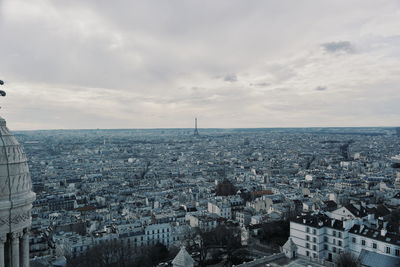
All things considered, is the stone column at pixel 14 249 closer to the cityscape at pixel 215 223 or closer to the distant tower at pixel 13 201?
the distant tower at pixel 13 201

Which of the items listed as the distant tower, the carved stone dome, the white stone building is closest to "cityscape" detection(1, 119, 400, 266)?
the white stone building

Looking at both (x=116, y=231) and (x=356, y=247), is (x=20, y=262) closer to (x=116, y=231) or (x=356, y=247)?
(x=356, y=247)

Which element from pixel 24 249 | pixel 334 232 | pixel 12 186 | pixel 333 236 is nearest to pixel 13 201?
pixel 12 186

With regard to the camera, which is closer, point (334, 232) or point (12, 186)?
point (12, 186)

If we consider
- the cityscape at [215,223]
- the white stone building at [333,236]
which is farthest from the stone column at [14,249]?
the white stone building at [333,236]

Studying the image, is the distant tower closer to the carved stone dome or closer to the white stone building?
the carved stone dome

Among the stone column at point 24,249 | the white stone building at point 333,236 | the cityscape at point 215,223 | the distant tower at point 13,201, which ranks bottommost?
the cityscape at point 215,223

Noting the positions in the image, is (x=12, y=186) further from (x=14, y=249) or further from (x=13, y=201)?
(x=14, y=249)

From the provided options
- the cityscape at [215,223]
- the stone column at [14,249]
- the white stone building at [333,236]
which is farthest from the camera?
the cityscape at [215,223]
